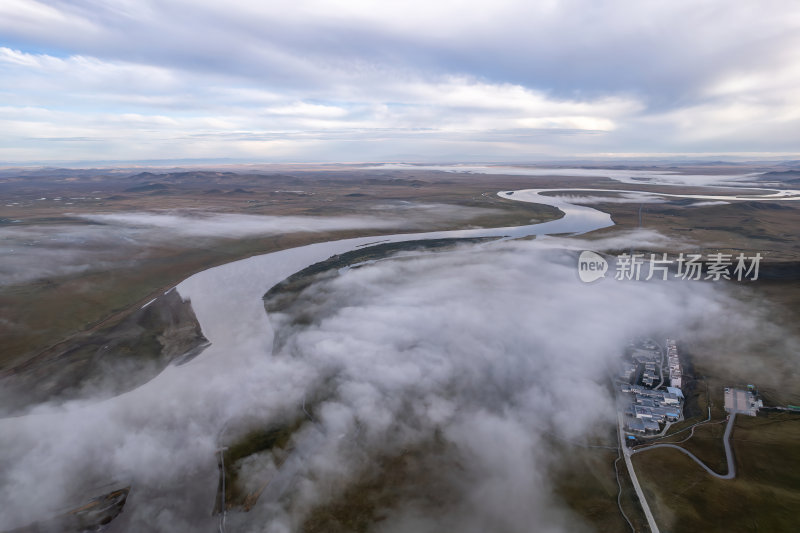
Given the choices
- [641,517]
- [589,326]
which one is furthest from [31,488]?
[589,326]

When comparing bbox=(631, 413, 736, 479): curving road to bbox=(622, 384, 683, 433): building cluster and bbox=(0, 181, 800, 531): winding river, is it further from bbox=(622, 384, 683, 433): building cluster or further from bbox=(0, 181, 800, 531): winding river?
bbox=(0, 181, 800, 531): winding river

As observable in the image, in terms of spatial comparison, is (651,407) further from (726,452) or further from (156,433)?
(156,433)

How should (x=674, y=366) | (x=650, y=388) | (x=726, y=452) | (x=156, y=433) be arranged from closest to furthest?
(x=726, y=452) < (x=156, y=433) < (x=650, y=388) < (x=674, y=366)

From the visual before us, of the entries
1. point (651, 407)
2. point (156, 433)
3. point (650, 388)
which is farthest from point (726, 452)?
point (156, 433)

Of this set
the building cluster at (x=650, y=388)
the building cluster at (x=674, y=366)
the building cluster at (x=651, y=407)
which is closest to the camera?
the building cluster at (x=651, y=407)

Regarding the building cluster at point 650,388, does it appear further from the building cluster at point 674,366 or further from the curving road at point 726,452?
the curving road at point 726,452

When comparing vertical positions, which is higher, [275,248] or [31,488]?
[275,248]

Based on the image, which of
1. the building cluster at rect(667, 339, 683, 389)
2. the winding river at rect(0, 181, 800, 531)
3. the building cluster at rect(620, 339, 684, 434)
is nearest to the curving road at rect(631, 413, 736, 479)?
the building cluster at rect(620, 339, 684, 434)

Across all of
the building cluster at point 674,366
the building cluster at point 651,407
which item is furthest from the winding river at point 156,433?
the building cluster at point 674,366

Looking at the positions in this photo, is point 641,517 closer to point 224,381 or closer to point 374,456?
point 374,456
